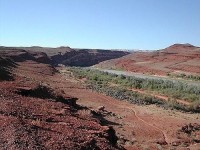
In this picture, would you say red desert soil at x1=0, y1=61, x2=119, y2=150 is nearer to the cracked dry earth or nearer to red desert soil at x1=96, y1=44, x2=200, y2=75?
the cracked dry earth

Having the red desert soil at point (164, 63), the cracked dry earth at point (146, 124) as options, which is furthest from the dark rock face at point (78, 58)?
the cracked dry earth at point (146, 124)

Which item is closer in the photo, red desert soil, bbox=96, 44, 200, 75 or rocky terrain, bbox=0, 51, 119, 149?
rocky terrain, bbox=0, 51, 119, 149

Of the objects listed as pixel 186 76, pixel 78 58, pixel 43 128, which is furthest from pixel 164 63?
pixel 43 128

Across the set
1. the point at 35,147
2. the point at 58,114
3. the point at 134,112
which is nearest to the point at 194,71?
the point at 134,112

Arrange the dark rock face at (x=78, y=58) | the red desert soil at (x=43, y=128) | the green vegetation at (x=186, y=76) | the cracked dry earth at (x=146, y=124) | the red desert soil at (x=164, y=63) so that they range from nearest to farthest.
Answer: the red desert soil at (x=43, y=128) → the cracked dry earth at (x=146, y=124) → the green vegetation at (x=186, y=76) → the red desert soil at (x=164, y=63) → the dark rock face at (x=78, y=58)

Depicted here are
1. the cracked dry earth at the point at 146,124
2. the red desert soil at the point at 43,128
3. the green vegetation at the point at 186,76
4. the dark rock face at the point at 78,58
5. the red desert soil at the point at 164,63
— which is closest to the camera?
the red desert soil at the point at 43,128

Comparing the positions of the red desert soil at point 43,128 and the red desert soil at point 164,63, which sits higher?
the red desert soil at point 43,128

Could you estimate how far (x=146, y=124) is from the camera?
24438 mm

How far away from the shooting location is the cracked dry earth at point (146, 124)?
19906 mm

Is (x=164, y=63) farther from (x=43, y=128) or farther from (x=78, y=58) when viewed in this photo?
(x=43, y=128)

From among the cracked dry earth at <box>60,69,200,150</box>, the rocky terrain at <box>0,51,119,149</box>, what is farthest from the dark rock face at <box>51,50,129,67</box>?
the rocky terrain at <box>0,51,119,149</box>

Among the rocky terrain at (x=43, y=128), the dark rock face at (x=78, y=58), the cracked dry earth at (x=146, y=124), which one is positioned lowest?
the dark rock face at (x=78, y=58)

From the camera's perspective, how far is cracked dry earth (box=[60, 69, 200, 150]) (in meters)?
19.9

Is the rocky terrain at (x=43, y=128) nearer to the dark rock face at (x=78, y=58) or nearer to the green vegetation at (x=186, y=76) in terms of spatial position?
the green vegetation at (x=186, y=76)
